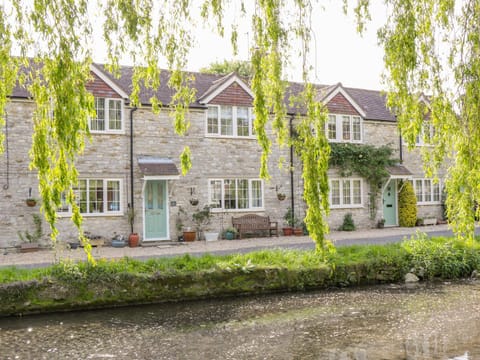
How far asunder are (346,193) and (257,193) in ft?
15.0

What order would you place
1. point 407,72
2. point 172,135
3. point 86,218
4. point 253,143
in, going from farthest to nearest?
1. point 253,143
2. point 172,135
3. point 86,218
4. point 407,72

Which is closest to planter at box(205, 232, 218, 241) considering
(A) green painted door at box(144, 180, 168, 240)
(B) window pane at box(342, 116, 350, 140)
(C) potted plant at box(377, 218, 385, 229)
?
(A) green painted door at box(144, 180, 168, 240)

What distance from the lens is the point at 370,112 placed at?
24.7 metres

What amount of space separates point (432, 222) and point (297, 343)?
18.9m

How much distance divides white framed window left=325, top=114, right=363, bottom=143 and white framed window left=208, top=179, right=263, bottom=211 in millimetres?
4455

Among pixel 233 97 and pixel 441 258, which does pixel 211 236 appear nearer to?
pixel 233 97

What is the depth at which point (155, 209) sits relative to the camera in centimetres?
1920

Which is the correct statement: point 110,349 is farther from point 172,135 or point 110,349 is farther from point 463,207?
point 172,135

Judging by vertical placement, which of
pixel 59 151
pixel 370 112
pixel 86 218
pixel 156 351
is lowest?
pixel 156 351

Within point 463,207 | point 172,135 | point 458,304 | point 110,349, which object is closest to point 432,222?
point 172,135

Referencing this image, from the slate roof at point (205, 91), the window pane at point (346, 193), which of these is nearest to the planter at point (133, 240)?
the slate roof at point (205, 91)

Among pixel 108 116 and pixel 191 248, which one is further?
pixel 108 116

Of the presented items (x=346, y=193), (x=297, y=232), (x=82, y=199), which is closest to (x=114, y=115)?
(x=82, y=199)

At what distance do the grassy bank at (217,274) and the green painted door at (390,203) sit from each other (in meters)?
11.0
